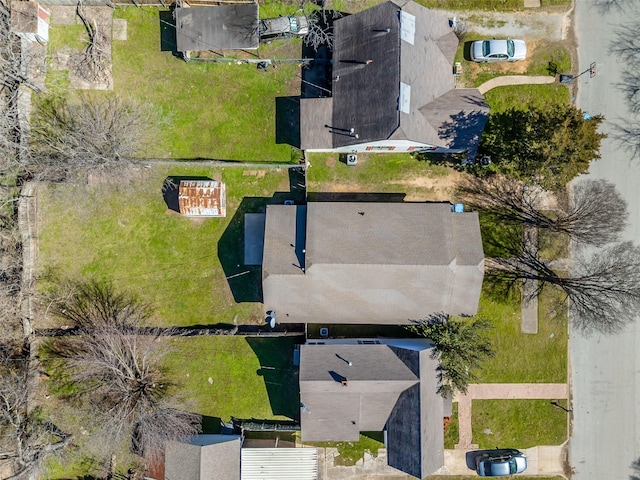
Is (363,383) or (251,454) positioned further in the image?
(251,454)

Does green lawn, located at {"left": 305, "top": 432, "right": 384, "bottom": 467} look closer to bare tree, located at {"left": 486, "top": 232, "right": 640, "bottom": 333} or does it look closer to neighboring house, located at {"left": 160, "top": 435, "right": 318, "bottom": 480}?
neighboring house, located at {"left": 160, "top": 435, "right": 318, "bottom": 480}

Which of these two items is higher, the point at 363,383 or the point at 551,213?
the point at 551,213

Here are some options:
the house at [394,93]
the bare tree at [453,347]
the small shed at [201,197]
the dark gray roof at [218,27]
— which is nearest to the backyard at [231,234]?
the small shed at [201,197]

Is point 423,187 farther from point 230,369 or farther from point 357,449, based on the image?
point 357,449

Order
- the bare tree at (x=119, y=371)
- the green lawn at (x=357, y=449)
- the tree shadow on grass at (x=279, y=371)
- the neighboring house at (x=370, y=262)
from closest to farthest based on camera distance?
1. the neighboring house at (x=370, y=262)
2. the bare tree at (x=119, y=371)
3. the tree shadow on grass at (x=279, y=371)
4. the green lawn at (x=357, y=449)

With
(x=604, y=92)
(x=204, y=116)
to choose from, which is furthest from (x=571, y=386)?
(x=204, y=116)

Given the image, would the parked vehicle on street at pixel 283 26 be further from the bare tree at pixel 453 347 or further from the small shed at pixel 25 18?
the bare tree at pixel 453 347

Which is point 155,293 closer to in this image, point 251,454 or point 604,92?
point 251,454

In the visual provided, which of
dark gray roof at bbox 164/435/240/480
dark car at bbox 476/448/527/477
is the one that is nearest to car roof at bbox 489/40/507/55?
dark car at bbox 476/448/527/477
